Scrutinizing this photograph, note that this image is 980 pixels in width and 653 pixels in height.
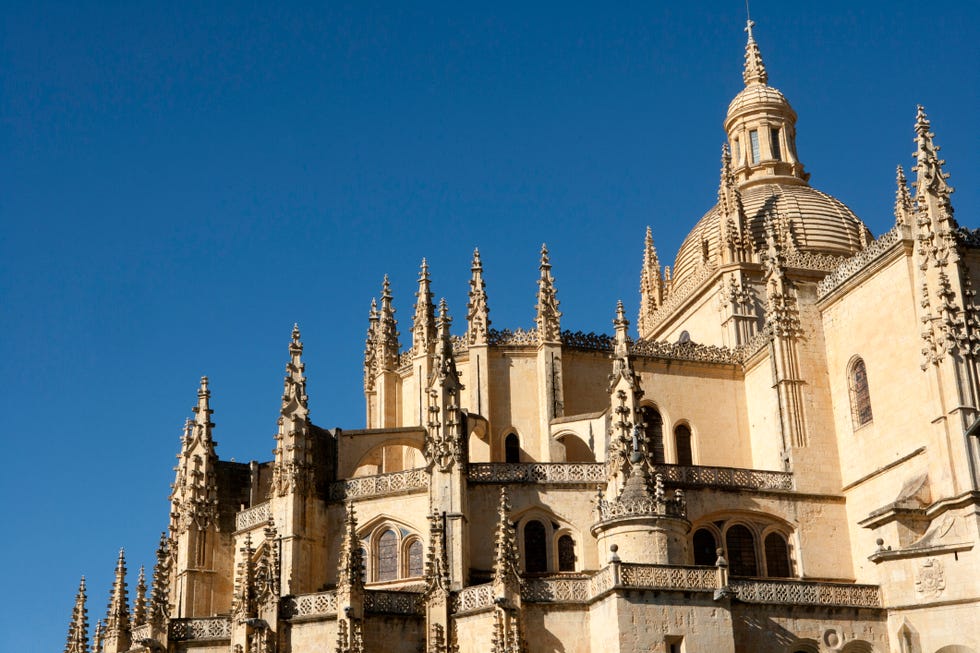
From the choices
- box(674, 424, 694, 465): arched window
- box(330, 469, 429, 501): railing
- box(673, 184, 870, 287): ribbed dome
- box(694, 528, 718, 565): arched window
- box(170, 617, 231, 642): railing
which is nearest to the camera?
box(170, 617, 231, 642): railing

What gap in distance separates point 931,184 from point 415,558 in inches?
702

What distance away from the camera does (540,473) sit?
40719 mm

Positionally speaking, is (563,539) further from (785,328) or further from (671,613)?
(785,328)

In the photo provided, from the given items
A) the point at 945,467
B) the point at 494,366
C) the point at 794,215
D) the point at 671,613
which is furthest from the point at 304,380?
the point at 794,215

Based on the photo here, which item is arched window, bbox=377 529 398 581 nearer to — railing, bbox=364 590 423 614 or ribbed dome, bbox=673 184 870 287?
railing, bbox=364 590 423 614

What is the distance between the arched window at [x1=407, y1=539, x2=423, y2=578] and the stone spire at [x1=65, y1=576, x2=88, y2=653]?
1206 centimetres

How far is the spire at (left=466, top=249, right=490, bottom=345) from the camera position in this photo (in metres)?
45.9

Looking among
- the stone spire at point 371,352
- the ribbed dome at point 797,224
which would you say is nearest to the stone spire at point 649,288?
the ribbed dome at point 797,224

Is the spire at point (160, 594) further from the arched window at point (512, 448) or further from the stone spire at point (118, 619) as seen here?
the arched window at point (512, 448)

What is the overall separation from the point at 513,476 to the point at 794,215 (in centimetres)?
2062

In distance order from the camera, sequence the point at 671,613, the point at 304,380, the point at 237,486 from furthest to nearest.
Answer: the point at 237,486, the point at 304,380, the point at 671,613

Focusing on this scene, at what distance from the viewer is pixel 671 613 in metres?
33.8

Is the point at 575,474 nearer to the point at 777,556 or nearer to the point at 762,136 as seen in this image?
the point at 777,556

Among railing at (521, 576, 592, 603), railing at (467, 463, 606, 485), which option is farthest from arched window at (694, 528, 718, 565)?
railing at (521, 576, 592, 603)
